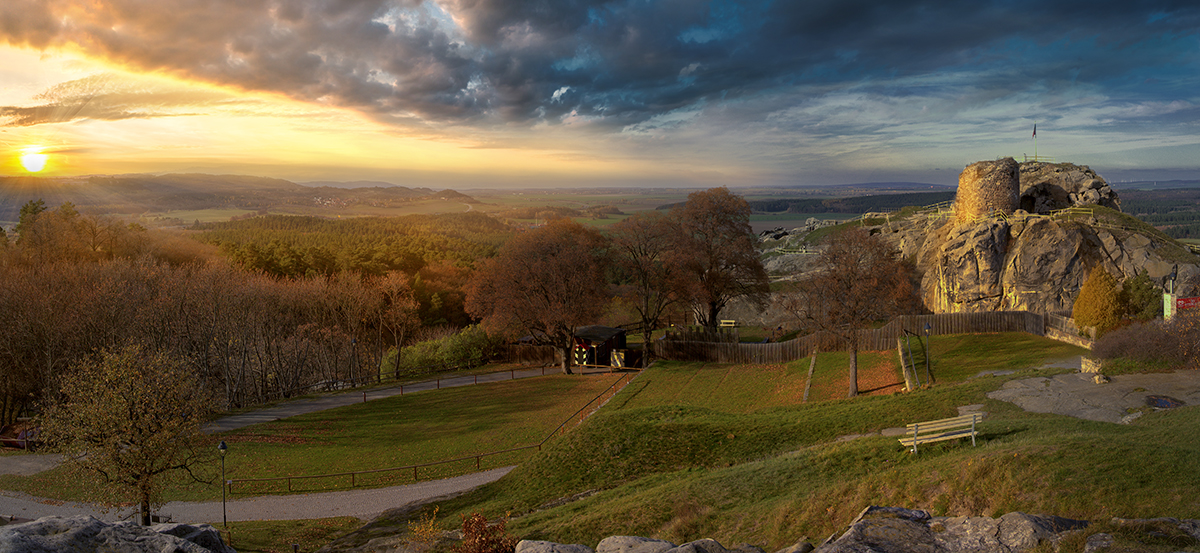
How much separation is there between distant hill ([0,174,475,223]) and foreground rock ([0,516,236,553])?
78759 mm

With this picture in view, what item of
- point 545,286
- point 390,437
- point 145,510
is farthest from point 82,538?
point 545,286

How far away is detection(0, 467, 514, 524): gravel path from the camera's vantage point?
18406 millimetres

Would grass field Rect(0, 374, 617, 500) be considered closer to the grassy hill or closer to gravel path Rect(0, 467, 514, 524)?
gravel path Rect(0, 467, 514, 524)

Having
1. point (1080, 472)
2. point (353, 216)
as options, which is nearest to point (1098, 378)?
point (1080, 472)

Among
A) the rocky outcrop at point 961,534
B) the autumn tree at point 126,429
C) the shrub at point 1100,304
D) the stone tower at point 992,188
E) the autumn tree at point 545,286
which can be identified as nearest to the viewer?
the rocky outcrop at point 961,534

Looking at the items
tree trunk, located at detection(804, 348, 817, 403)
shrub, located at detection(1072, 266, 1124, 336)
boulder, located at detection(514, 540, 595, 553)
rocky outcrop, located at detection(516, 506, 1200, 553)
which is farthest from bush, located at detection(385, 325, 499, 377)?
rocky outcrop, located at detection(516, 506, 1200, 553)

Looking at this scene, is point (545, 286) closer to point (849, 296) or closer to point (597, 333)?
point (597, 333)

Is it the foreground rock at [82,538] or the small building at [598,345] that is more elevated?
the foreground rock at [82,538]

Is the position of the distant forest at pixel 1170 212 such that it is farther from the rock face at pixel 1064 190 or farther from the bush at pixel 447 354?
the bush at pixel 447 354

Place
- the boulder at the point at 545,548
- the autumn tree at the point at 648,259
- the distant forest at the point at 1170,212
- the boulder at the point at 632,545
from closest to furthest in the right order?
the boulder at the point at 545,548, the boulder at the point at 632,545, the autumn tree at the point at 648,259, the distant forest at the point at 1170,212

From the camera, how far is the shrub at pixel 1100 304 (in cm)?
2573

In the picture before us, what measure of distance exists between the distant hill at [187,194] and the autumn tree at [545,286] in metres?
60.8

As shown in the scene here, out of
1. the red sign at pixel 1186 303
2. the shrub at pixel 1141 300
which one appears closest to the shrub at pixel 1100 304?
the shrub at pixel 1141 300

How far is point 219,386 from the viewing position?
1471 inches
